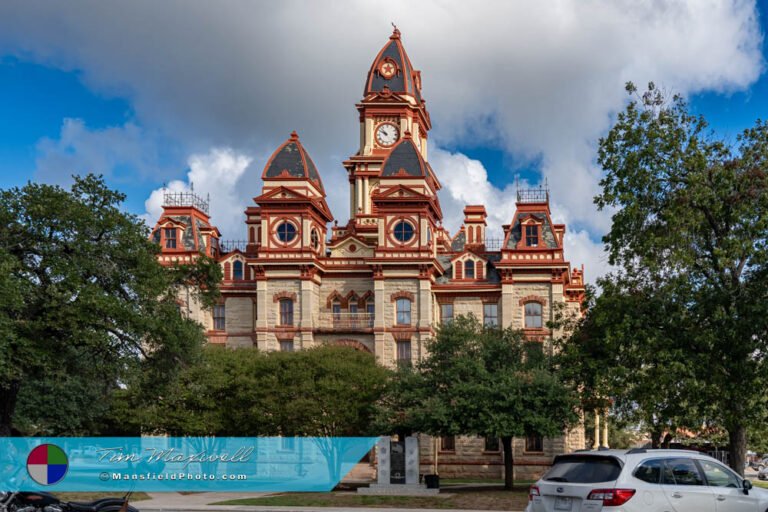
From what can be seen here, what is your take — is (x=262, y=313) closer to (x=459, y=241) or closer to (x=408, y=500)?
(x=459, y=241)

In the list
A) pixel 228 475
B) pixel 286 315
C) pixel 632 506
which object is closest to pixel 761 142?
pixel 632 506

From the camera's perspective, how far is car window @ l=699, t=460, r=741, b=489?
1585cm

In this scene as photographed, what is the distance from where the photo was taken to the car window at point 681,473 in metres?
15.2

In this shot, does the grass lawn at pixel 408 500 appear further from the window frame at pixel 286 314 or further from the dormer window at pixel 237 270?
the dormer window at pixel 237 270

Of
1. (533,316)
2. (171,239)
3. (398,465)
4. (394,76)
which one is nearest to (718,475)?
(398,465)

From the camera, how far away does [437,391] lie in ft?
131

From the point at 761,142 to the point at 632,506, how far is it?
16.9m

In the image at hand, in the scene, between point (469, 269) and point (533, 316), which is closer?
point (533, 316)

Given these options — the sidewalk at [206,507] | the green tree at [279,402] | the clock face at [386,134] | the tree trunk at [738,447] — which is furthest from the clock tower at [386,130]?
the tree trunk at [738,447]

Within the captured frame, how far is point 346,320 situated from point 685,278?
31.4m

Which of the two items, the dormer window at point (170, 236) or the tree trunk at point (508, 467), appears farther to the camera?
the dormer window at point (170, 236)

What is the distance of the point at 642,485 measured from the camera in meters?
14.6

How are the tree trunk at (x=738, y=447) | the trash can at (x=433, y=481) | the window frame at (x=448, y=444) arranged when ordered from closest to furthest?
1. the tree trunk at (x=738, y=447)
2. the trash can at (x=433, y=481)
3. the window frame at (x=448, y=444)

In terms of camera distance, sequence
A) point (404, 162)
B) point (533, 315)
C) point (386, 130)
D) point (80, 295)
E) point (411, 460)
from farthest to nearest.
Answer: point (386, 130)
point (404, 162)
point (533, 315)
point (411, 460)
point (80, 295)
